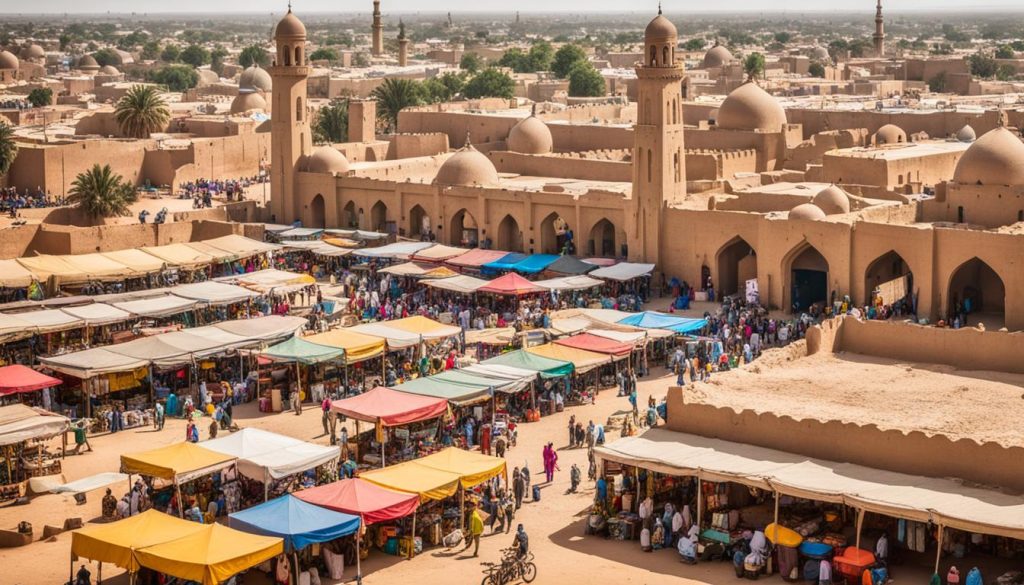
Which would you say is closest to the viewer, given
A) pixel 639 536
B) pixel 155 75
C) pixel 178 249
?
pixel 639 536

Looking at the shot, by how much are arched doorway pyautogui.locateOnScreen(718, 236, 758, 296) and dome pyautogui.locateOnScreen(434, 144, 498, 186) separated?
9407mm

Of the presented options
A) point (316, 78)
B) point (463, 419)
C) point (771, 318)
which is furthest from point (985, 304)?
point (316, 78)

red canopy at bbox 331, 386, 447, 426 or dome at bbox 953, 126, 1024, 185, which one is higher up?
dome at bbox 953, 126, 1024, 185

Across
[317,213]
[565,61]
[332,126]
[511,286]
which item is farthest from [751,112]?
[565,61]

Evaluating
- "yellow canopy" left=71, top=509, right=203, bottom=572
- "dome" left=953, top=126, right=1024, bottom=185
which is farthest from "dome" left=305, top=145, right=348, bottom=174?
"yellow canopy" left=71, top=509, right=203, bottom=572

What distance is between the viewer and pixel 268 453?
24.3 m

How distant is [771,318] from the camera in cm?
3719

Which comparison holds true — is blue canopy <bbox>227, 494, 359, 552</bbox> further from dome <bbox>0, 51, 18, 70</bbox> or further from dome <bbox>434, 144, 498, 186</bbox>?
dome <bbox>0, 51, 18, 70</bbox>

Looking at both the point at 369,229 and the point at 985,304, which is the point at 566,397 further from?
the point at 369,229

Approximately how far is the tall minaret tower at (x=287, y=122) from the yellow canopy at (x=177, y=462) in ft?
84.0

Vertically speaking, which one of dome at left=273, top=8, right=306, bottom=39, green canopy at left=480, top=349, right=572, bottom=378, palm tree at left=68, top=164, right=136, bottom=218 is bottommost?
green canopy at left=480, top=349, right=572, bottom=378

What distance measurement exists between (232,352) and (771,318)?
42.1ft

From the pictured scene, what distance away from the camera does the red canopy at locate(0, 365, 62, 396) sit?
94.4 feet

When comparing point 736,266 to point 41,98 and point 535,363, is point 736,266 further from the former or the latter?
point 41,98
